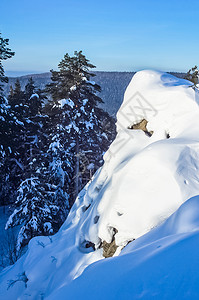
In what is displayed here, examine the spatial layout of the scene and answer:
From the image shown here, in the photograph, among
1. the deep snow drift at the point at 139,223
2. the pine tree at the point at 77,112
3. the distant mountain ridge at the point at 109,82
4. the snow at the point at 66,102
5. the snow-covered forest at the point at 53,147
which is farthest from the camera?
the distant mountain ridge at the point at 109,82

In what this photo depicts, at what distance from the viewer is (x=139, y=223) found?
534 centimetres

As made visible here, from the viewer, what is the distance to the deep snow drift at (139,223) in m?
1.91

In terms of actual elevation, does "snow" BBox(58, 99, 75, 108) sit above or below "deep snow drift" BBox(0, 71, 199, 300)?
above

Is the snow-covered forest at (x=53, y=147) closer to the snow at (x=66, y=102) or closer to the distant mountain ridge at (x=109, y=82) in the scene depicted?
the snow at (x=66, y=102)

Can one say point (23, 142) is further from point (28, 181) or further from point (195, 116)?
point (195, 116)

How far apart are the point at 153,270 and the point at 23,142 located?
1756 cm

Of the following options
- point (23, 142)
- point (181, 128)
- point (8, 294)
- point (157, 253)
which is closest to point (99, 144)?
point (23, 142)

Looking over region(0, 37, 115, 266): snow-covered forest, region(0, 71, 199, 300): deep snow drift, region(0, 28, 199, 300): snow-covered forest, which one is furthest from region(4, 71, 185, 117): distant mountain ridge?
region(0, 71, 199, 300): deep snow drift

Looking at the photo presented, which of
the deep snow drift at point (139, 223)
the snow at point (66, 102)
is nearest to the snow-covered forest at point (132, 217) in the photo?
the deep snow drift at point (139, 223)

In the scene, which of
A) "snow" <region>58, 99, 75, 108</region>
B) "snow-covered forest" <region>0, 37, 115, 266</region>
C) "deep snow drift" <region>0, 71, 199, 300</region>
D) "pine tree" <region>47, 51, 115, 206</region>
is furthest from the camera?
"pine tree" <region>47, 51, 115, 206</region>

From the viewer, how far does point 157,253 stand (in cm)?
217

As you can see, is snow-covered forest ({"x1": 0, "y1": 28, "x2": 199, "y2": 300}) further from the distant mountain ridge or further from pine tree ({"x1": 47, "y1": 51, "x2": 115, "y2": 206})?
the distant mountain ridge

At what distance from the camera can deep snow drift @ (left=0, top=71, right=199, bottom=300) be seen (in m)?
1.91

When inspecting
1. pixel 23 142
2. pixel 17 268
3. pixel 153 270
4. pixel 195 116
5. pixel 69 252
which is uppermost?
pixel 195 116
